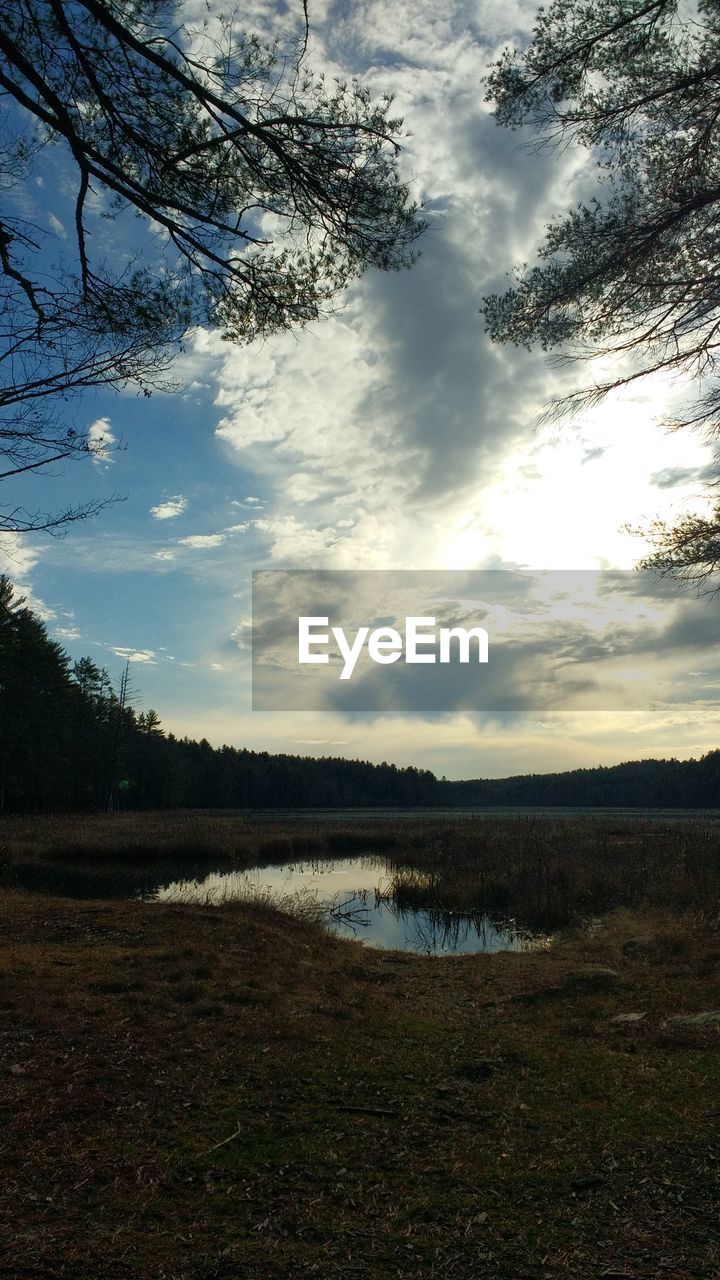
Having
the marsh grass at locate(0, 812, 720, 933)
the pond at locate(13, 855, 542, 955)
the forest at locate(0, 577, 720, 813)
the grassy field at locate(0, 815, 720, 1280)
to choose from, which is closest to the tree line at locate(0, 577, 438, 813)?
the forest at locate(0, 577, 720, 813)

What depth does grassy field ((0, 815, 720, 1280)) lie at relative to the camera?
362 centimetres

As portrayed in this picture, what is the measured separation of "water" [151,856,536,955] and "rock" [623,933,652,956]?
277cm

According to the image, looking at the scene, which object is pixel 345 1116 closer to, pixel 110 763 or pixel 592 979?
pixel 592 979

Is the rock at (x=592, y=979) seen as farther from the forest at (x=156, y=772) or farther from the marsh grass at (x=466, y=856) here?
the forest at (x=156, y=772)

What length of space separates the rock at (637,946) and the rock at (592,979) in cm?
149

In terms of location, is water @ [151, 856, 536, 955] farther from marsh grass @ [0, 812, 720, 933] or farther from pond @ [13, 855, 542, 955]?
marsh grass @ [0, 812, 720, 933]

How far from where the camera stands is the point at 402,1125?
5.08 meters

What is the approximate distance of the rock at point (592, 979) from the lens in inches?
344

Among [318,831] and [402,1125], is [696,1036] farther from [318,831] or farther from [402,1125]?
[318,831]

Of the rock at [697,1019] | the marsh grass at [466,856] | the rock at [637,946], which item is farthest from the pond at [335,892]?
the rock at [697,1019]

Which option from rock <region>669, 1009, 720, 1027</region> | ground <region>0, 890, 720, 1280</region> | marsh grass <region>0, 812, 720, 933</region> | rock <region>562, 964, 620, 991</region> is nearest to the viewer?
ground <region>0, 890, 720, 1280</region>

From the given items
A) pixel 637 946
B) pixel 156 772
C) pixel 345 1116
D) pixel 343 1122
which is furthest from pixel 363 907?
pixel 156 772

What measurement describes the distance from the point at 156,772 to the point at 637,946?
A: 7149 centimetres

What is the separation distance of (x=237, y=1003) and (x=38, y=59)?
8226 millimetres
